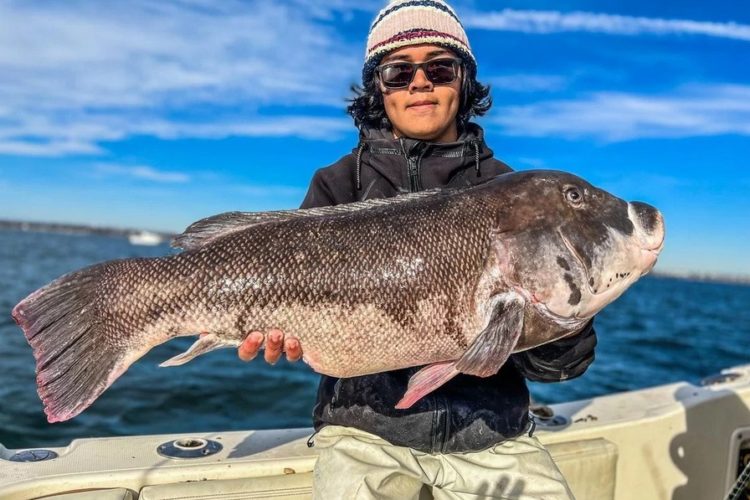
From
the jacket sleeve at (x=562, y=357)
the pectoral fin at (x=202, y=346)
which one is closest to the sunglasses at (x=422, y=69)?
the jacket sleeve at (x=562, y=357)

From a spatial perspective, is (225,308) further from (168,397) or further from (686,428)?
(168,397)

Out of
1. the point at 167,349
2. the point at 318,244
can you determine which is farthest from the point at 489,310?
the point at 167,349

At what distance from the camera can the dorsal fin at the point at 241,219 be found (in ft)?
10.00

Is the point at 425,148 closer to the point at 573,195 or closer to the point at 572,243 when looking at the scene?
the point at 573,195

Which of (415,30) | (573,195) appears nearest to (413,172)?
(415,30)

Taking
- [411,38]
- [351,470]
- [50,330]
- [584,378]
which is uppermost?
[411,38]

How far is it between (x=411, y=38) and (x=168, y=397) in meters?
8.50

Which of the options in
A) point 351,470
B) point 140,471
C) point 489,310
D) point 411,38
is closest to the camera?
point 489,310

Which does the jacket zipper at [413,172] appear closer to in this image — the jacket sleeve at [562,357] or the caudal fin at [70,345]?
the jacket sleeve at [562,357]

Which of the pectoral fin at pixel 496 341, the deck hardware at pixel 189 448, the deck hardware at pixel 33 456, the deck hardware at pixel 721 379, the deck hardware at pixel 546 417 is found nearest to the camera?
the pectoral fin at pixel 496 341

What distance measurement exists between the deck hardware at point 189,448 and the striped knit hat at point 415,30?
8.51 feet

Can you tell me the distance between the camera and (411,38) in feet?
12.0

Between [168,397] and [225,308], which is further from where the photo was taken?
[168,397]

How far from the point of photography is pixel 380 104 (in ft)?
13.4
